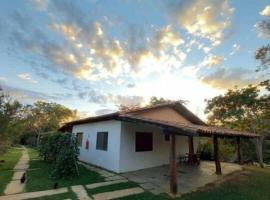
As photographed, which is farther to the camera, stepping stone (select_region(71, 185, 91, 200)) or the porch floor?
the porch floor

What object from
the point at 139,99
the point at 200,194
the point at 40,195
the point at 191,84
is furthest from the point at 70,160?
the point at 139,99

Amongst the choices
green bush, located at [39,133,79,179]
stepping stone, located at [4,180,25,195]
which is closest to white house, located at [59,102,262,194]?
green bush, located at [39,133,79,179]

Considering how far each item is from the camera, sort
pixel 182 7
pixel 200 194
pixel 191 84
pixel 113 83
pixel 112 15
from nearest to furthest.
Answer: pixel 200 194 < pixel 182 7 < pixel 112 15 < pixel 191 84 < pixel 113 83

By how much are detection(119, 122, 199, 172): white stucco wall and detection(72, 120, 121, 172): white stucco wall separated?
1.12ft

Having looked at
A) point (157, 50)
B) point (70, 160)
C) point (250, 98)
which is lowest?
point (70, 160)

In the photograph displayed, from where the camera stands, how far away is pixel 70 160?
9.68 meters

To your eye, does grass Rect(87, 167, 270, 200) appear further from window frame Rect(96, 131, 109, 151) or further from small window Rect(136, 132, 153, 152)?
window frame Rect(96, 131, 109, 151)

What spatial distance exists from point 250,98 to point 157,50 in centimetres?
958

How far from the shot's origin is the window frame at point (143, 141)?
11717 mm

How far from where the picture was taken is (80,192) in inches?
284

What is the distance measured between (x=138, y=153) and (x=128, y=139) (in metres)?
1.17

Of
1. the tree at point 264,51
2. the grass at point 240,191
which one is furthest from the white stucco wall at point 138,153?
the tree at point 264,51

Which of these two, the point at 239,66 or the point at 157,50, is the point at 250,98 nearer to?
the point at 239,66

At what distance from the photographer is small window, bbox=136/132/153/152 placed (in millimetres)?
11773
